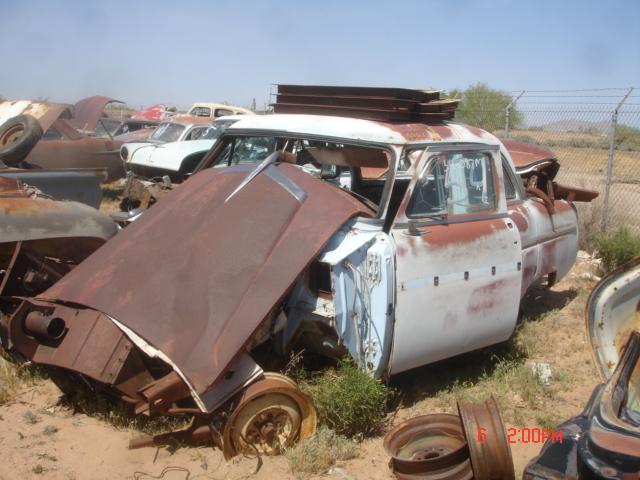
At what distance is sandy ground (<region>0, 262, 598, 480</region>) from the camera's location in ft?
11.9

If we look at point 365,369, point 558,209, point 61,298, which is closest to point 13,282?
point 61,298

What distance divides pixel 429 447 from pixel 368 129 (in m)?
2.18

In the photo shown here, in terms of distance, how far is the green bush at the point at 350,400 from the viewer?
13.1 ft

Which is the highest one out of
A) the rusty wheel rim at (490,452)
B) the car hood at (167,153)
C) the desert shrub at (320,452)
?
the car hood at (167,153)

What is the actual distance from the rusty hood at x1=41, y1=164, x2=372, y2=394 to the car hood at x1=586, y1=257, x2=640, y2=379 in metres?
1.60

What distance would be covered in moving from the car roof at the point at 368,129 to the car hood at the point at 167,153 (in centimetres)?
635

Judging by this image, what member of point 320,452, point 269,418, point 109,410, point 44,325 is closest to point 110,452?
point 109,410

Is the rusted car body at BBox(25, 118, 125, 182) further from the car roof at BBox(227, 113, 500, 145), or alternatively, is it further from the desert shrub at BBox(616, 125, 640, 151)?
the desert shrub at BBox(616, 125, 640, 151)

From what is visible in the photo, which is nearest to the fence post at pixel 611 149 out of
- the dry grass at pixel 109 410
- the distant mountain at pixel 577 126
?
the distant mountain at pixel 577 126

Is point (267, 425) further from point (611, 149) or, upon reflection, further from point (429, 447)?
point (611, 149)

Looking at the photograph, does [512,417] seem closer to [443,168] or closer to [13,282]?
[443,168]

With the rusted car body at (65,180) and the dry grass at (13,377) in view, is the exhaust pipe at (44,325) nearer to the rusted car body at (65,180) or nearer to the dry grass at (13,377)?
the dry grass at (13,377)

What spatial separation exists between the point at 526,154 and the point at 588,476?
4729 millimetres

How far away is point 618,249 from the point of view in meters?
8.15
